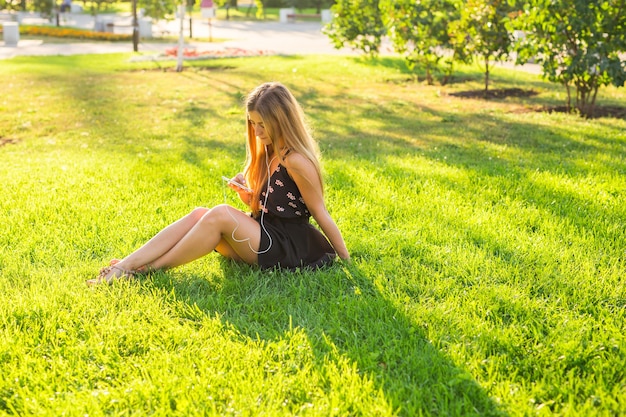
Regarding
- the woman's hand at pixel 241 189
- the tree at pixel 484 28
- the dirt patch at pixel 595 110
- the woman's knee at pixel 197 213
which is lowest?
the woman's knee at pixel 197 213

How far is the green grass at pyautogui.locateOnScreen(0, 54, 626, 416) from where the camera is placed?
8.53 feet

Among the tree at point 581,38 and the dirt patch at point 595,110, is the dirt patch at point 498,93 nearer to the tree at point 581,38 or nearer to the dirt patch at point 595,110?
the dirt patch at point 595,110

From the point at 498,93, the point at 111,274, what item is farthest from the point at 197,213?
the point at 498,93

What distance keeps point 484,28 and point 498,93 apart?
1114 millimetres

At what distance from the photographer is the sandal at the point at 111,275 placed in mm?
3545

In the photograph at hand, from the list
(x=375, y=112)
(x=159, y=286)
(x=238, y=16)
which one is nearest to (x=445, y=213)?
(x=159, y=286)

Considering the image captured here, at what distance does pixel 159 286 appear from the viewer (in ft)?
11.7

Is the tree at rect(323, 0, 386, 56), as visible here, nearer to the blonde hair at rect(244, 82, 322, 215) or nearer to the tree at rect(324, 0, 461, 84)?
the tree at rect(324, 0, 461, 84)

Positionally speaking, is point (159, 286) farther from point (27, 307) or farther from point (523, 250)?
point (523, 250)

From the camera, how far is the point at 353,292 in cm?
350

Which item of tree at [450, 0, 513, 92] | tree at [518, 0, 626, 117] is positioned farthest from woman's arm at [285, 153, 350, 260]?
tree at [450, 0, 513, 92]

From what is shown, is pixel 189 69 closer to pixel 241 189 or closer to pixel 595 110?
pixel 595 110

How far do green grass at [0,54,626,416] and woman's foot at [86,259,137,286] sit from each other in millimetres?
78

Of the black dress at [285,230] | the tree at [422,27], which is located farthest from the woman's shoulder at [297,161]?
the tree at [422,27]
